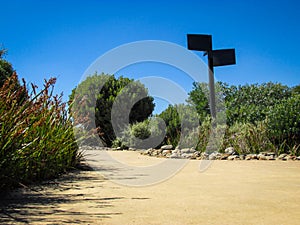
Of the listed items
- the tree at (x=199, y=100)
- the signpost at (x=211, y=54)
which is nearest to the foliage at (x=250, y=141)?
the signpost at (x=211, y=54)

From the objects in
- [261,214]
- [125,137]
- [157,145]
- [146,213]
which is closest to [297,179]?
[261,214]

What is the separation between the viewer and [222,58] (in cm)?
1120

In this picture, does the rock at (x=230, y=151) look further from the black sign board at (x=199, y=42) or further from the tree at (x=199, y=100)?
the tree at (x=199, y=100)

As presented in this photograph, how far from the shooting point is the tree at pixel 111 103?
1448 centimetres

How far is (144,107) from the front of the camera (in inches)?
597

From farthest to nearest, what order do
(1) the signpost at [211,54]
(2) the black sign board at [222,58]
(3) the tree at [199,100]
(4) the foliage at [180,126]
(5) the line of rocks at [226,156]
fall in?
(3) the tree at [199,100] → (2) the black sign board at [222,58] → (1) the signpost at [211,54] → (4) the foliage at [180,126] → (5) the line of rocks at [226,156]

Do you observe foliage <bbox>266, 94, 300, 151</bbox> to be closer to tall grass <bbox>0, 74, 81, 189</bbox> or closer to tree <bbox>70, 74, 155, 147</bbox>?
tall grass <bbox>0, 74, 81, 189</bbox>

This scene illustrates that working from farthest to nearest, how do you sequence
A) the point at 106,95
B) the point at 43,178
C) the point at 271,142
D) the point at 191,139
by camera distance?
the point at 106,95
the point at 191,139
the point at 271,142
the point at 43,178

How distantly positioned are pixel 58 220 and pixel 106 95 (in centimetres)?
1332

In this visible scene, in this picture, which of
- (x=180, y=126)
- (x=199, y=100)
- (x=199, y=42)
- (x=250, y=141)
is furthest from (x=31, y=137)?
(x=199, y=100)

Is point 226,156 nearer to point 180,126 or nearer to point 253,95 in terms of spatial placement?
point 180,126

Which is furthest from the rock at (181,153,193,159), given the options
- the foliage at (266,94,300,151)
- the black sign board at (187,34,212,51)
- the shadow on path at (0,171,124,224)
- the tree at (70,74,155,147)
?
the tree at (70,74,155,147)

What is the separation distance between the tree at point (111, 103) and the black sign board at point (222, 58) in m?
4.79

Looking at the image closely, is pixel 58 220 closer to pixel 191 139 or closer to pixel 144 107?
pixel 191 139
